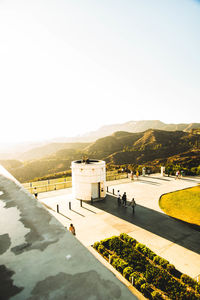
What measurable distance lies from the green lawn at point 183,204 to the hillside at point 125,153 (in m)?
27.3

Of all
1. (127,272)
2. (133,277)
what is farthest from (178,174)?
(133,277)

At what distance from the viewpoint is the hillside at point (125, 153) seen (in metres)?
55.6

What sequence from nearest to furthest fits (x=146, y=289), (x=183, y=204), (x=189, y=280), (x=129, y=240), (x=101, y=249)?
(x=146, y=289) → (x=189, y=280) → (x=101, y=249) → (x=129, y=240) → (x=183, y=204)

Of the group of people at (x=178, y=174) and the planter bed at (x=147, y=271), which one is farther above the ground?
the planter bed at (x=147, y=271)

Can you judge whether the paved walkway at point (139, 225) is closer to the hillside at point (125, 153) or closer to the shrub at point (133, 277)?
the shrub at point (133, 277)

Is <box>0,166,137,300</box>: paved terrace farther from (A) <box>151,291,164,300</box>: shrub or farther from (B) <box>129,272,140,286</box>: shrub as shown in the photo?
(B) <box>129,272,140,286</box>: shrub

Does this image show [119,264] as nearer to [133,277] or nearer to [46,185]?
[133,277]

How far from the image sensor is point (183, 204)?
17406 mm

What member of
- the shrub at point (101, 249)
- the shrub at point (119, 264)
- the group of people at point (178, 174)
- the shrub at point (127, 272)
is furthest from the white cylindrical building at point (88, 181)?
the group of people at point (178, 174)

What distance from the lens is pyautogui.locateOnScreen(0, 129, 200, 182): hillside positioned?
55562 millimetres

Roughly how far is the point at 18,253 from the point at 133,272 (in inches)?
304

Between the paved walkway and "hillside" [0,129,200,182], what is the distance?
105ft

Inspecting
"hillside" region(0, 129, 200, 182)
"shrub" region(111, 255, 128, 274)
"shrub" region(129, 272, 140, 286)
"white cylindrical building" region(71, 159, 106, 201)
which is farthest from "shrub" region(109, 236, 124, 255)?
"hillside" region(0, 129, 200, 182)

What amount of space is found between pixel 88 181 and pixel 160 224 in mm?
7537
